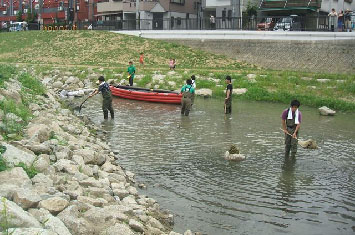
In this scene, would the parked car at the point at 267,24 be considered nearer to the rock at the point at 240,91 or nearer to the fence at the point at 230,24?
the fence at the point at 230,24

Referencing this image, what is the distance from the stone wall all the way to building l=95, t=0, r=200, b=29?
9.89 m

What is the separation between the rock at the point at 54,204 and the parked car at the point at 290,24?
36.2 m

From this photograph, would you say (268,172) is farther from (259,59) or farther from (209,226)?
(259,59)

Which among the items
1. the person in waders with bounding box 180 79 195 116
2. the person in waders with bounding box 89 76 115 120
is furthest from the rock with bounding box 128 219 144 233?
the person in waders with bounding box 180 79 195 116

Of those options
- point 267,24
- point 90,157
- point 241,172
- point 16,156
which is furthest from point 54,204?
point 267,24

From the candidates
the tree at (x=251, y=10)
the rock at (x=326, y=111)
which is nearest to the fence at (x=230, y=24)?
the tree at (x=251, y=10)

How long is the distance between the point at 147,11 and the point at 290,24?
22.3 meters

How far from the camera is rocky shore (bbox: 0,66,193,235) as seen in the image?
6780 mm

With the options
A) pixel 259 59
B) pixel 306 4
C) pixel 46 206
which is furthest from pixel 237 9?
pixel 46 206

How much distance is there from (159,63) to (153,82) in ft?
30.7

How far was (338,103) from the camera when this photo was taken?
26.6 m

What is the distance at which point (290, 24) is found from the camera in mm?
41156

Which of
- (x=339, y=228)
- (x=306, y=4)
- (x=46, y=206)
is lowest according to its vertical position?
(x=339, y=228)

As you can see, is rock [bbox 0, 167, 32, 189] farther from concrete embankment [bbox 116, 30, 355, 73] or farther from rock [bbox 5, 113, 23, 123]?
concrete embankment [bbox 116, 30, 355, 73]
